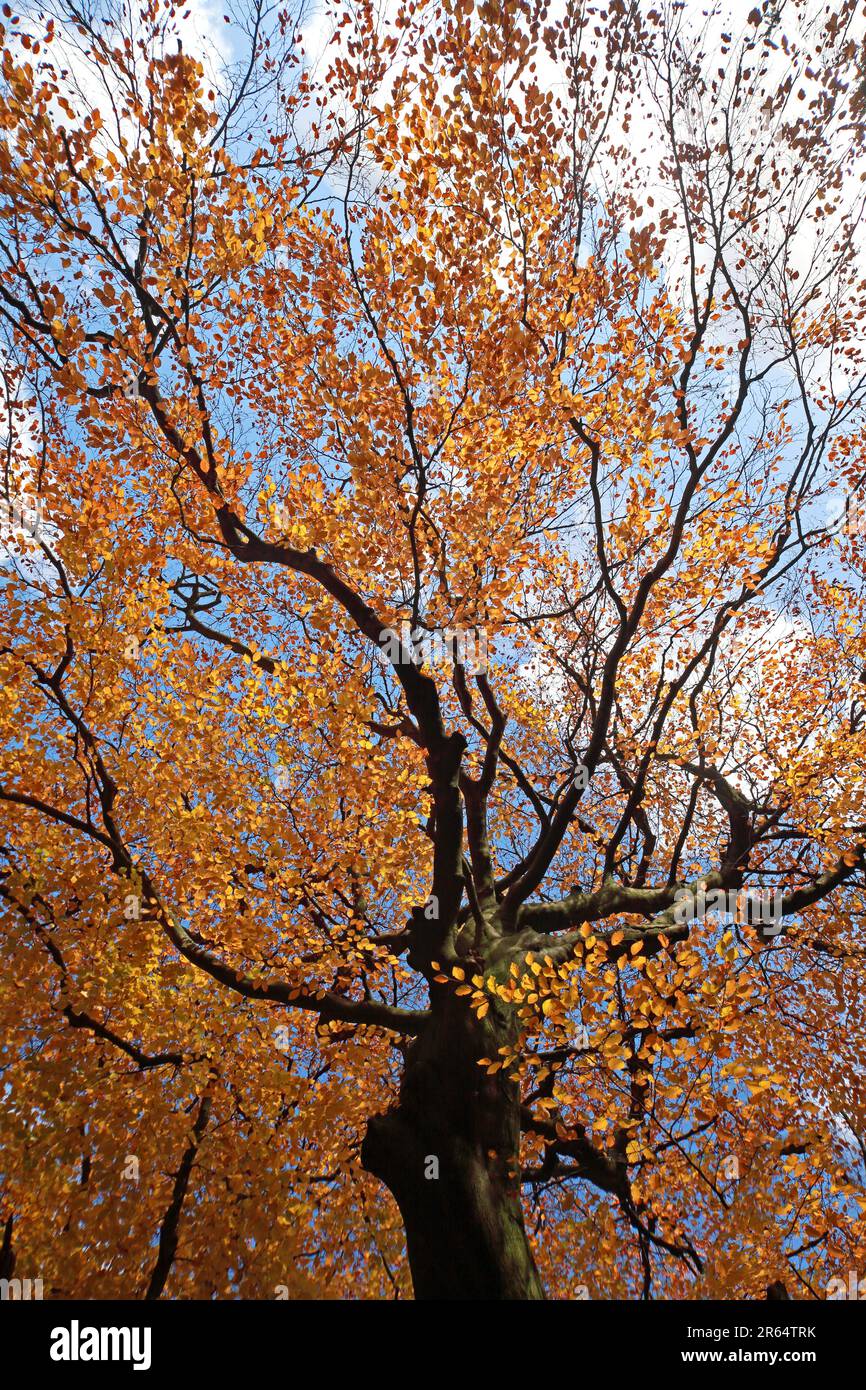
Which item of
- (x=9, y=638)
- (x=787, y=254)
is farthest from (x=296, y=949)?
(x=787, y=254)

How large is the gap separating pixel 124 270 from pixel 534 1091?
470 inches

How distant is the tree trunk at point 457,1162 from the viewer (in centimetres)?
559

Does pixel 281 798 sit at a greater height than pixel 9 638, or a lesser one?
lesser

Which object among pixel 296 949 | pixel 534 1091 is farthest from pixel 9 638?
pixel 534 1091

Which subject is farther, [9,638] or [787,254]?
[9,638]

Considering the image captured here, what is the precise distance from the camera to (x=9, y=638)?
10.7 m

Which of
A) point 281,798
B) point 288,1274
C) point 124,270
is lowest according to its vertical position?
point 288,1274

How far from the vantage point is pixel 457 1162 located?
6.12 metres

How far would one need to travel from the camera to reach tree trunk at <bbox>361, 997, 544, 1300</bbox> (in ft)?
18.3
